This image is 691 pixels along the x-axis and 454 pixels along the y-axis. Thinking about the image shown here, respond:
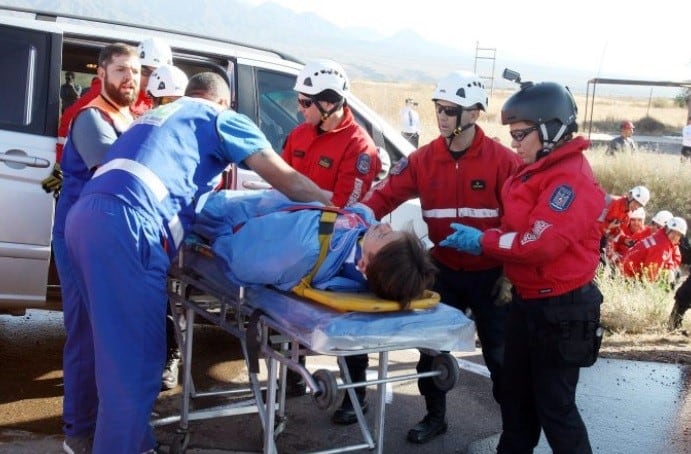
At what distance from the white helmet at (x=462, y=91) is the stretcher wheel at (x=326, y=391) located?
1941 mm

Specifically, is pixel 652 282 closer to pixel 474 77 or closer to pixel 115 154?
pixel 474 77

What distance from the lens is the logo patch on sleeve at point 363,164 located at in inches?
197

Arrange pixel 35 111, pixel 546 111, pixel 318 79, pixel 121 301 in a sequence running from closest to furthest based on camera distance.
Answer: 1. pixel 121 301
2. pixel 546 111
3. pixel 318 79
4. pixel 35 111

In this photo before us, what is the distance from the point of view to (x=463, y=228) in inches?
160

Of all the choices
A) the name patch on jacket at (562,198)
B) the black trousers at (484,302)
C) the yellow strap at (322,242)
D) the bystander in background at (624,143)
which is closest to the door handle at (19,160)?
the yellow strap at (322,242)

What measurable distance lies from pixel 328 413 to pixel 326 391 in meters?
2.20

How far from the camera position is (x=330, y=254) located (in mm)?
3543

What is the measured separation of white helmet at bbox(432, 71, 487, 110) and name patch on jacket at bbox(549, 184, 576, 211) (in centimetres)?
103

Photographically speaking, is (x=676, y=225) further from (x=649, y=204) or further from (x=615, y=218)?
(x=649, y=204)

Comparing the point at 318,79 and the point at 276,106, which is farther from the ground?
the point at 318,79

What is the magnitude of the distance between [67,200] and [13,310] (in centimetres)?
167

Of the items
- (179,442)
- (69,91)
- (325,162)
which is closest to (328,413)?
(179,442)

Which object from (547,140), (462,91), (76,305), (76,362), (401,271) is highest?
(462,91)

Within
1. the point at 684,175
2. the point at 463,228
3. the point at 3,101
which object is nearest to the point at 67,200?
the point at 3,101
